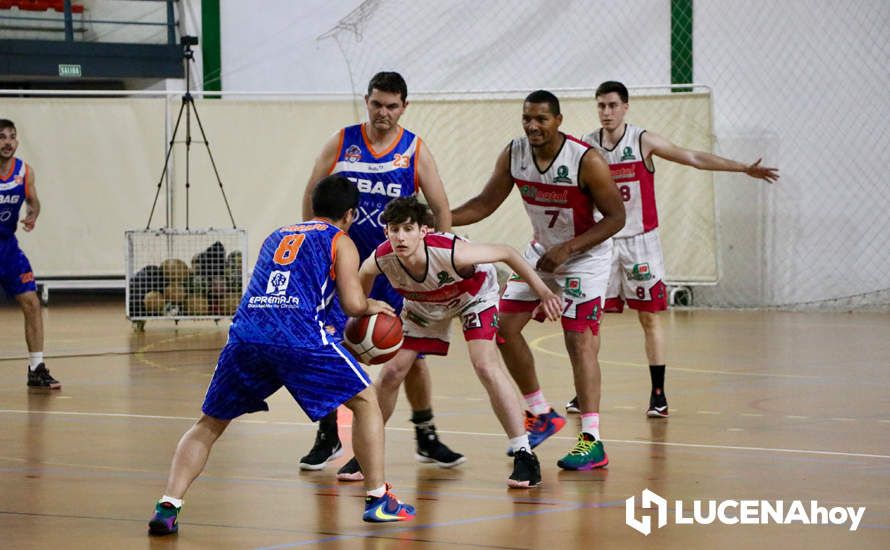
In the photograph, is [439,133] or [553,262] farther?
[439,133]

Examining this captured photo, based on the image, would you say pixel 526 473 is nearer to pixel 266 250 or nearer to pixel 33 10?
pixel 266 250

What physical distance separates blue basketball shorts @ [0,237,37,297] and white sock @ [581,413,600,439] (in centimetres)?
470

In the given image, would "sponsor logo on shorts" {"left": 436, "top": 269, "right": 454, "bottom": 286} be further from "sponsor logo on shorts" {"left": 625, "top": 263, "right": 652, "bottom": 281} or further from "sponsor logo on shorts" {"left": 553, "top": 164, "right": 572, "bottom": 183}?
"sponsor logo on shorts" {"left": 625, "top": 263, "right": 652, "bottom": 281}

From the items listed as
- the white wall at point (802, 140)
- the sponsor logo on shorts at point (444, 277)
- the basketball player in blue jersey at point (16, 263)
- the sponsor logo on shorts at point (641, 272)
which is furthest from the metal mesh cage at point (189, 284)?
the sponsor logo on shorts at point (444, 277)

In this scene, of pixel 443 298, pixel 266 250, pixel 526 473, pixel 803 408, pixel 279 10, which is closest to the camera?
pixel 266 250

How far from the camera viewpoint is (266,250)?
15.7 ft

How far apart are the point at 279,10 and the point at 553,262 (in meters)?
13.4

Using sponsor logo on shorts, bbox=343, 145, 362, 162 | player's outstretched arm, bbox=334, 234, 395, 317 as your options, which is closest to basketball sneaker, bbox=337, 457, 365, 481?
player's outstretched arm, bbox=334, 234, 395, 317

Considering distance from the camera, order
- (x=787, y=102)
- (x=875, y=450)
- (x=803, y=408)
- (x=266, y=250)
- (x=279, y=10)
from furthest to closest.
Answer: (x=279, y=10)
(x=787, y=102)
(x=803, y=408)
(x=875, y=450)
(x=266, y=250)

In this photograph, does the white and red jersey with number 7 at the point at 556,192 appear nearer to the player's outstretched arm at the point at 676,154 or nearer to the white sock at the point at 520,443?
the white sock at the point at 520,443

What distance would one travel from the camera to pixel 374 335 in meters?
5.02

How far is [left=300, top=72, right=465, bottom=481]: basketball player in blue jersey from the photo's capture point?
596 centimetres

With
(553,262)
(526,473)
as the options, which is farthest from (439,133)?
(526,473)

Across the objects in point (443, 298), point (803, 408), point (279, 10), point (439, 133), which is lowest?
point (803, 408)
